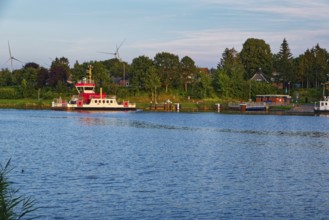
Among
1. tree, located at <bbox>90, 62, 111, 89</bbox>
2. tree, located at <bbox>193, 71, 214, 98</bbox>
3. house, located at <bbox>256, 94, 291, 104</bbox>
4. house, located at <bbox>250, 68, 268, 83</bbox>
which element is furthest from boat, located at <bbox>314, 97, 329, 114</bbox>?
tree, located at <bbox>90, 62, 111, 89</bbox>

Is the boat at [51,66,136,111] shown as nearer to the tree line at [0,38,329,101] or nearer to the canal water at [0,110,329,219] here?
the tree line at [0,38,329,101]

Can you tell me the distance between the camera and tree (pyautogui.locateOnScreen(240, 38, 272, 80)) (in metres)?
165

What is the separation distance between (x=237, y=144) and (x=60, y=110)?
78.1 metres

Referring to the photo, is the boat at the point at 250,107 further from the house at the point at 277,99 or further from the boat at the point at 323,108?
the boat at the point at 323,108

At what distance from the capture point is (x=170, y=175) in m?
38.6

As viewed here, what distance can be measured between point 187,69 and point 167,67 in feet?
16.7

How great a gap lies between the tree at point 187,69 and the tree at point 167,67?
175cm

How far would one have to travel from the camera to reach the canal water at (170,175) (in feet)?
95.1

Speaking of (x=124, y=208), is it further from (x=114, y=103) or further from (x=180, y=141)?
(x=114, y=103)

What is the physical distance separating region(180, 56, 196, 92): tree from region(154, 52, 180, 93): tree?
5.73 ft

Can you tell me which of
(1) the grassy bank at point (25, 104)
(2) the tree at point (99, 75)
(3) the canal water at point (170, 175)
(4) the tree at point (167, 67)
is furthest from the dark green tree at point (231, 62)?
(3) the canal water at point (170, 175)

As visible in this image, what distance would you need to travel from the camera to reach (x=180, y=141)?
6444cm

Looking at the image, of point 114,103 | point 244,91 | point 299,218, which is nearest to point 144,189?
point 299,218

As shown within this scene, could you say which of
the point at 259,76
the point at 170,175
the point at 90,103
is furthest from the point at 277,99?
the point at 170,175
